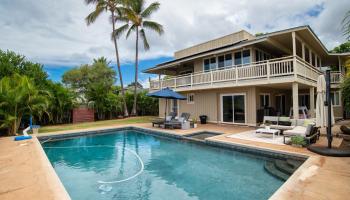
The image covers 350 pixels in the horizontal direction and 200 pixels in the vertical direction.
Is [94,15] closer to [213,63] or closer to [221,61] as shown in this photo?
[213,63]

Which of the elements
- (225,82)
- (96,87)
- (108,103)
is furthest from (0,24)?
(225,82)

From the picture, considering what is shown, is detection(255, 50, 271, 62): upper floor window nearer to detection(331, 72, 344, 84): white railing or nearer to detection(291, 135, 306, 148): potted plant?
detection(331, 72, 344, 84): white railing

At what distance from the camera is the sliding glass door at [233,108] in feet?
44.3

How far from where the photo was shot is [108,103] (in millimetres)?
19953

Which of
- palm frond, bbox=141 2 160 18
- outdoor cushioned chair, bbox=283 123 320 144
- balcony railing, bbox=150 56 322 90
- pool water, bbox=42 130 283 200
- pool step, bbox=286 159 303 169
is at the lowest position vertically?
pool water, bbox=42 130 283 200

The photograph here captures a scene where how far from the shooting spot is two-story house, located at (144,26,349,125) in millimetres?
11023

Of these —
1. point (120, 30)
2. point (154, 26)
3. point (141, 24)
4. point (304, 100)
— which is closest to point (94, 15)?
point (120, 30)

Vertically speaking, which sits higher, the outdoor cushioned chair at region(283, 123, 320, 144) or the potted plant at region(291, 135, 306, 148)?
the outdoor cushioned chair at region(283, 123, 320, 144)

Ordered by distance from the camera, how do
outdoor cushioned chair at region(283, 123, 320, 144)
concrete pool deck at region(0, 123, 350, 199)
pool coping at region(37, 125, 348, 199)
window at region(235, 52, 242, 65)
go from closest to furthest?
concrete pool deck at region(0, 123, 350, 199)
pool coping at region(37, 125, 348, 199)
outdoor cushioned chair at region(283, 123, 320, 144)
window at region(235, 52, 242, 65)

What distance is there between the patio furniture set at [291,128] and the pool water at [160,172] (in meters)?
2.03

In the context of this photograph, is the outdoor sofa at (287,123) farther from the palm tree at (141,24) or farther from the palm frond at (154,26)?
the palm frond at (154,26)

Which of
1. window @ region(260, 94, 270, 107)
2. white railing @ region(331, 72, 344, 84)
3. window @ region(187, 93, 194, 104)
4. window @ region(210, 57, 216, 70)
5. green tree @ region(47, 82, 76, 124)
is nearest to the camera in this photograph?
window @ region(260, 94, 270, 107)

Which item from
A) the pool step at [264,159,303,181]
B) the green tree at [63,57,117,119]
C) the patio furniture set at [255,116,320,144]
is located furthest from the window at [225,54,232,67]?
the green tree at [63,57,117,119]

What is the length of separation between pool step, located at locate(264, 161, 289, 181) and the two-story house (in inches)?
205
